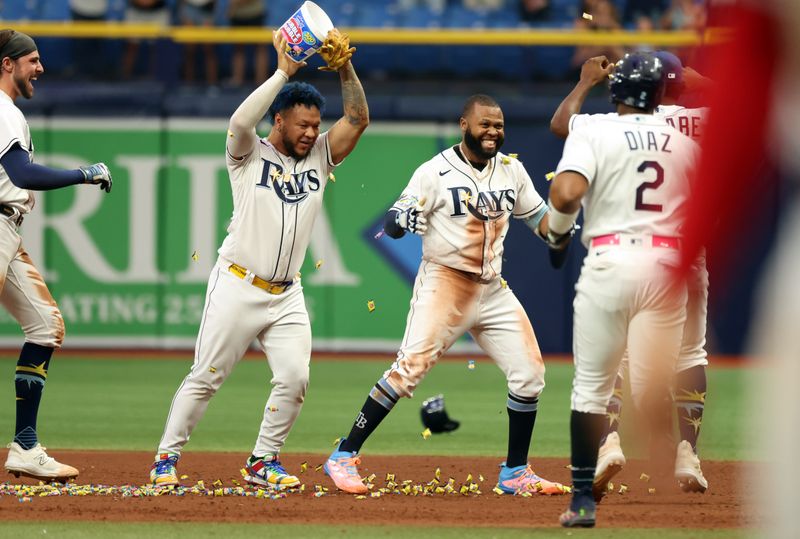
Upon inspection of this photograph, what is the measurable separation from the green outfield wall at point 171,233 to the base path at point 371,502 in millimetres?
6909

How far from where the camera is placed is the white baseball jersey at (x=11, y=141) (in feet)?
21.9

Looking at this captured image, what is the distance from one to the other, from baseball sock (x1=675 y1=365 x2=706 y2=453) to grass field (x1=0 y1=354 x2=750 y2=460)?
0.76 metres

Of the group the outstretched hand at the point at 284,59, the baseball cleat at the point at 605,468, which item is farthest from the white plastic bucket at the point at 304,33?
the baseball cleat at the point at 605,468

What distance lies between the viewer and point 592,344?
5.48 meters

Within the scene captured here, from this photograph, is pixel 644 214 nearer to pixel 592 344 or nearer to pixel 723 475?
pixel 592 344

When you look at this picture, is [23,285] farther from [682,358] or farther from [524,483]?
[682,358]

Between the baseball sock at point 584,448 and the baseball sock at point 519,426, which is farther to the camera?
the baseball sock at point 519,426

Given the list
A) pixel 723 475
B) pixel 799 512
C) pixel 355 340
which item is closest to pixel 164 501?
pixel 723 475

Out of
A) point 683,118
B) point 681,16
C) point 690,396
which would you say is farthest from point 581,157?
point 681,16

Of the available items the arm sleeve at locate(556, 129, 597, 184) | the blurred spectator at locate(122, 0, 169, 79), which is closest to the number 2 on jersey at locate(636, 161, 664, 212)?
the arm sleeve at locate(556, 129, 597, 184)

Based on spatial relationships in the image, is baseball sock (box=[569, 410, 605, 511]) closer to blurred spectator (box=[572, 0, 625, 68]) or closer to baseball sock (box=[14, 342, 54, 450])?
baseball sock (box=[14, 342, 54, 450])

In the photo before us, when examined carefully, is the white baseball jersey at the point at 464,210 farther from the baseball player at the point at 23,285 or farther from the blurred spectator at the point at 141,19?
the blurred spectator at the point at 141,19

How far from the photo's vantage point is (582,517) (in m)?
5.53

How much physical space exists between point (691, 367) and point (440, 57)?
923 centimetres
